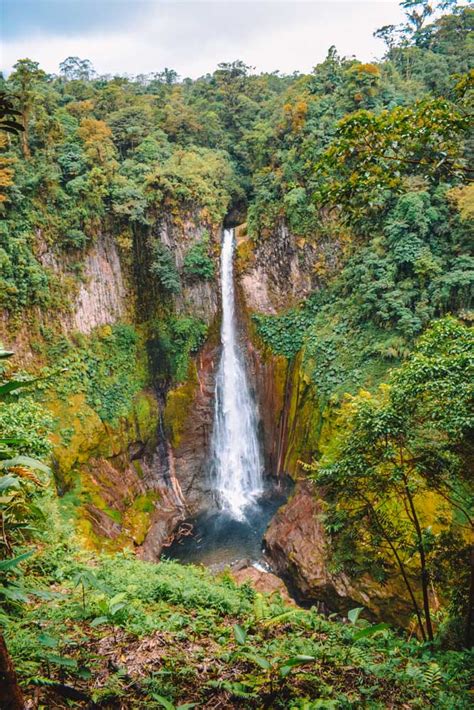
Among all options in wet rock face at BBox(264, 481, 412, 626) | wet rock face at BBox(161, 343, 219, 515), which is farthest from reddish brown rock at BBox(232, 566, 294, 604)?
wet rock face at BBox(161, 343, 219, 515)

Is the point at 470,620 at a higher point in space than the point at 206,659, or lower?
lower

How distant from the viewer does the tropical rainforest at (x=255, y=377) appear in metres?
2.90

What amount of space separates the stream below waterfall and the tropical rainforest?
51 cm

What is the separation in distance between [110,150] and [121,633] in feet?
50.6

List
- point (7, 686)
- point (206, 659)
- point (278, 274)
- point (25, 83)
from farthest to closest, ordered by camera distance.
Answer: point (278, 274) → point (25, 83) → point (206, 659) → point (7, 686)

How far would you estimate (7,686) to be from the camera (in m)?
1.50

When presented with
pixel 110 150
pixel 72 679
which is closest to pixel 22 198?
pixel 110 150

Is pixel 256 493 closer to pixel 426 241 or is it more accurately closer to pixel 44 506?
pixel 44 506

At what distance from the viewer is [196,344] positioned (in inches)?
606

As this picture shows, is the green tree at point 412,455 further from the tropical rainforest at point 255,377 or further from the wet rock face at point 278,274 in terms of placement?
the wet rock face at point 278,274

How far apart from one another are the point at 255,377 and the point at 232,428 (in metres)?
2.11

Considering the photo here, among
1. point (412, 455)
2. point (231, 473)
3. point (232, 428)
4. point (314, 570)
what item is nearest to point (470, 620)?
point (412, 455)

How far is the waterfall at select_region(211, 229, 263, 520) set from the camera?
47.1 ft

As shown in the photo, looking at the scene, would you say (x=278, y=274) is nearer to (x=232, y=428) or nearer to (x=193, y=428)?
(x=232, y=428)
